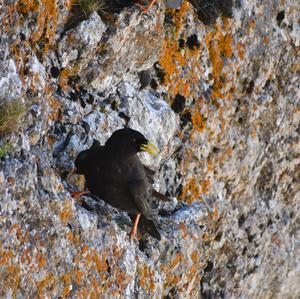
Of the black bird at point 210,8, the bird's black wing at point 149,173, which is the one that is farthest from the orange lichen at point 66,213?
→ the black bird at point 210,8

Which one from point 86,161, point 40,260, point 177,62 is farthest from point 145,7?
point 40,260

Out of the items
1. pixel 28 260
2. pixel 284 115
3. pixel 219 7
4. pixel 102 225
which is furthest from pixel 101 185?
pixel 284 115

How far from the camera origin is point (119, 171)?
31.3 feet

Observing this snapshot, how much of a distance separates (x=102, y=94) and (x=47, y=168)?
2.44 metres

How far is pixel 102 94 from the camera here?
10453mm

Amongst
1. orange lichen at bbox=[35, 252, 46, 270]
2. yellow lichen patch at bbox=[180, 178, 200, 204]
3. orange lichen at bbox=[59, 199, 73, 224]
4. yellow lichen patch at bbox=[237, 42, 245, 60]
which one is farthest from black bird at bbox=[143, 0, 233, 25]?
orange lichen at bbox=[35, 252, 46, 270]

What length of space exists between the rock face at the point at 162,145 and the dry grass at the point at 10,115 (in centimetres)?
12

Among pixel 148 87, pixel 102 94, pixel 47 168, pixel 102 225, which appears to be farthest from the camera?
pixel 148 87

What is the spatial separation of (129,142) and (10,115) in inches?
81.5

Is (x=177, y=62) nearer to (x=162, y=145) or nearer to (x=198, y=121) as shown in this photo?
(x=198, y=121)

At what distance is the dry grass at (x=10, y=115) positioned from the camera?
750 cm

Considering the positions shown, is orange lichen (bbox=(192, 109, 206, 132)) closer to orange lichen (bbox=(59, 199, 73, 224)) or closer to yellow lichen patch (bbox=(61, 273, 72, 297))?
orange lichen (bbox=(59, 199, 73, 224))

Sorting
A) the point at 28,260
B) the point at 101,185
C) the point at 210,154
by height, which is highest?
the point at 210,154

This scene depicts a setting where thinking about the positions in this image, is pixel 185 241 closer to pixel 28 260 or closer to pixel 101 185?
pixel 101 185
